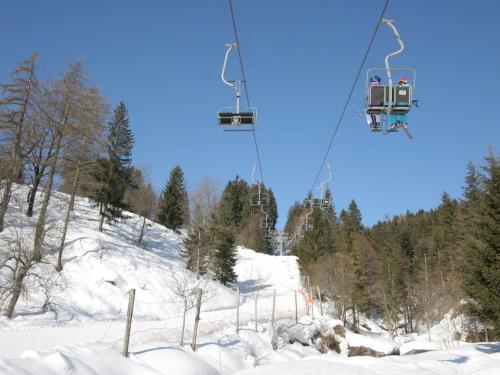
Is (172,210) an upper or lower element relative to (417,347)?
upper

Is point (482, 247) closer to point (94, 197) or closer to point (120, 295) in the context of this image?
point (120, 295)

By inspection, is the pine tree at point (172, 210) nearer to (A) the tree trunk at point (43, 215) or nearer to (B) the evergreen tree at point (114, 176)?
(B) the evergreen tree at point (114, 176)

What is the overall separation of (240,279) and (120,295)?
96.6 ft

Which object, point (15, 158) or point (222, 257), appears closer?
point (15, 158)

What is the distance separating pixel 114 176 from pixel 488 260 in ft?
112

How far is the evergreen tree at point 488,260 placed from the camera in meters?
19.2

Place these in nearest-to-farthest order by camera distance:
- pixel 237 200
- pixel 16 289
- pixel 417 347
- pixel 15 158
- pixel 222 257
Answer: pixel 16 289 → pixel 417 347 → pixel 15 158 → pixel 222 257 → pixel 237 200

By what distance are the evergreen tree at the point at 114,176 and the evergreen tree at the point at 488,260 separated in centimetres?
3070

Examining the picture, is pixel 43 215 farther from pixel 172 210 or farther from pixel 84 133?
pixel 172 210

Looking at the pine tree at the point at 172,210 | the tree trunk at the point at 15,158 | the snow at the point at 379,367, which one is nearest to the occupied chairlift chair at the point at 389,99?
the snow at the point at 379,367

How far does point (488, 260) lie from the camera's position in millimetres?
20328

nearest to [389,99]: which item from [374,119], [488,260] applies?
[374,119]

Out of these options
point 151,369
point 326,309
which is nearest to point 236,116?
point 151,369

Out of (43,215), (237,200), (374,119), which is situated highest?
(237,200)
